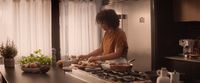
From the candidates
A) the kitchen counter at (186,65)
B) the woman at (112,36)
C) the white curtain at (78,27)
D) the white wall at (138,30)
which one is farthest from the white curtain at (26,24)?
the kitchen counter at (186,65)

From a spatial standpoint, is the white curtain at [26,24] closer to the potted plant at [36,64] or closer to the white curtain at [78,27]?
A: the white curtain at [78,27]

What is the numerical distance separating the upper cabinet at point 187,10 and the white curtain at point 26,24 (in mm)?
2486

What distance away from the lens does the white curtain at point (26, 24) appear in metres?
5.82

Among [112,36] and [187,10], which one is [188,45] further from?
[112,36]

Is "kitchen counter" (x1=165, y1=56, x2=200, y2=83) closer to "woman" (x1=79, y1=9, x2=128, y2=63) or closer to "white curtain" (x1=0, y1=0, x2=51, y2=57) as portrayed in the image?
"woman" (x1=79, y1=9, x2=128, y2=63)

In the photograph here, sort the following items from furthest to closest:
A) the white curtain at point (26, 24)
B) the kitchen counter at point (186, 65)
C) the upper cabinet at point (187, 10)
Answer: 1. the white curtain at point (26, 24)
2. the upper cabinet at point (187, 10)
3. the kitchen counter at point (186, 65)

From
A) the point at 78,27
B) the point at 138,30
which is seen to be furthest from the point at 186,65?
the point at 78,27

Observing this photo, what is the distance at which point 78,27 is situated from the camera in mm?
6262

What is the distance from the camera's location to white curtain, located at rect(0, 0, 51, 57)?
582 cm

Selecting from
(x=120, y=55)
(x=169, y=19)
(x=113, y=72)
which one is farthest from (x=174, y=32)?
(x=113, y=72)

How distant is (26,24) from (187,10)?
2.91 meters

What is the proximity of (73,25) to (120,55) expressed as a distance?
9.19ft

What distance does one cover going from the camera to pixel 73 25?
245 inches

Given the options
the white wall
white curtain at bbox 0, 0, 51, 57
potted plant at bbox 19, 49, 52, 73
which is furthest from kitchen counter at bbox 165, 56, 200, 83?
white curtain at bbox 0, 0, 51, 57
